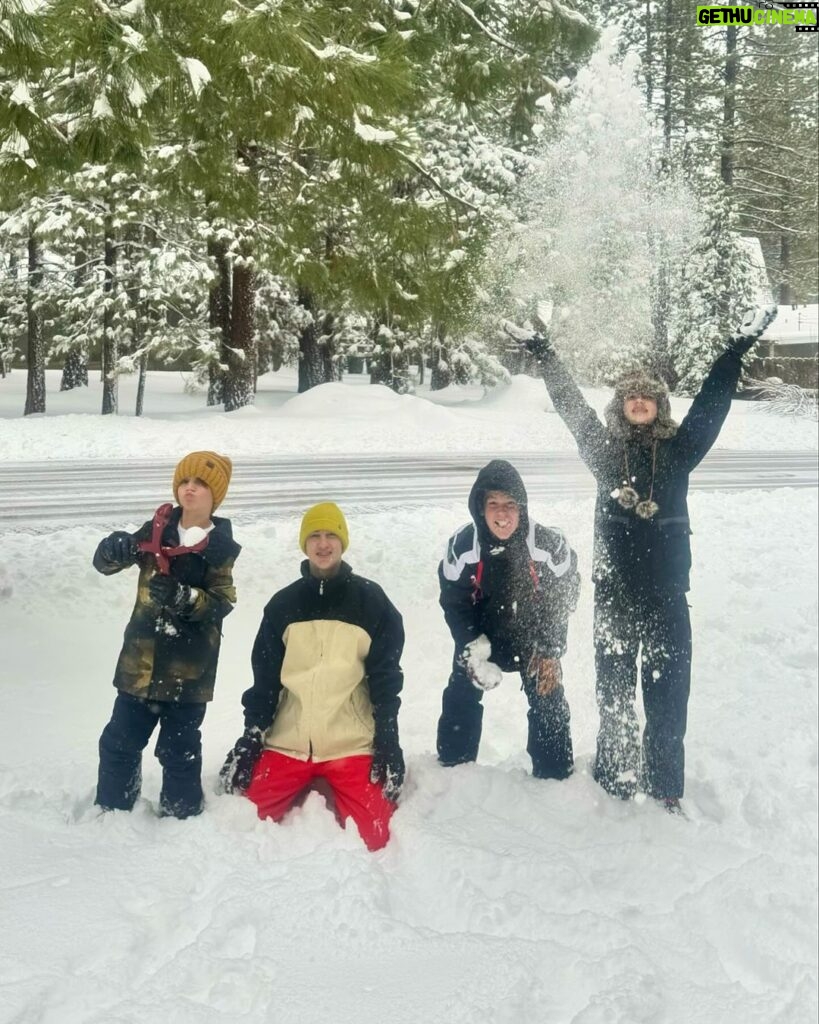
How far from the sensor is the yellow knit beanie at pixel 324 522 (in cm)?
210

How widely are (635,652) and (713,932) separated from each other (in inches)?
26.7

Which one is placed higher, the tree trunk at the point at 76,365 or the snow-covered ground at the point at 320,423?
the tree trunk at the point at 76,365

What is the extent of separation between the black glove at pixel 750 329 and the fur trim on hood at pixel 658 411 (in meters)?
0.19

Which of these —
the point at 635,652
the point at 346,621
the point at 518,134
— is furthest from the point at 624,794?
the point at 518,134

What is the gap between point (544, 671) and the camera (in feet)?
7.34

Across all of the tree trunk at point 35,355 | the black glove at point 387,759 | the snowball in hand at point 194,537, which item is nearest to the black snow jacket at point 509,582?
the black glove at point 387,759

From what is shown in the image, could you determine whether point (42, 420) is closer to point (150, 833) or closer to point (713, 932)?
point (150, 833)

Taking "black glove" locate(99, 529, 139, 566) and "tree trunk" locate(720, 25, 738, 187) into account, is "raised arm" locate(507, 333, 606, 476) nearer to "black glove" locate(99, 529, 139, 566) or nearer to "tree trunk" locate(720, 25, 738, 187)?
"tree trunk" locate(720, 25, 738, 187)

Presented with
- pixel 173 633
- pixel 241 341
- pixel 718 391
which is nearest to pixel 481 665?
pixel 173 633

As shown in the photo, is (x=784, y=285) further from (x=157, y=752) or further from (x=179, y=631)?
(x=157, y=752)

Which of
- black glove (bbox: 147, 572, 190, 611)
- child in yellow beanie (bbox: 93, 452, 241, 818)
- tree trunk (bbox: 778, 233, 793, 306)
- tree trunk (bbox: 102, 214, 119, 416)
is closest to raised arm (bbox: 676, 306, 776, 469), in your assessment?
tree trunk (bbox: 778, 233, 793, 306)

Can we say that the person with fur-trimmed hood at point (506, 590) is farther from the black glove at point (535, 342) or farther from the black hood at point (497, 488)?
the black glove at point (535, 342)

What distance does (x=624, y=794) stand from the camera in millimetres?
2295

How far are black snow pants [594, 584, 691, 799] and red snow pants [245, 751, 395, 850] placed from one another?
0.64 metres
